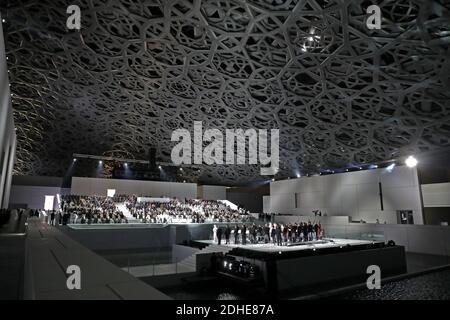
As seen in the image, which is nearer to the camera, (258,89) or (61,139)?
(258,89)

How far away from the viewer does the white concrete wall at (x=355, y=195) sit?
22359mm

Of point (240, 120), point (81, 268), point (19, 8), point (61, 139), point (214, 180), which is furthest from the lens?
point (214, 180)

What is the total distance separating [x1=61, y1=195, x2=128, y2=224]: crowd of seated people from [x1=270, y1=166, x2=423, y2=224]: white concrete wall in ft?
60.3

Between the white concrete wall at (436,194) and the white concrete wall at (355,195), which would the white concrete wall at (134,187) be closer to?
the white concrete wall at (355,195)

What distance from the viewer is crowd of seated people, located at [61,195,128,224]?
20562mm

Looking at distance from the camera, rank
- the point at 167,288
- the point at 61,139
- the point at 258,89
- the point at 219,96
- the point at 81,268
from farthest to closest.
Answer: the point at 61,139 < the point at 219,96 < the point at 258,89 < the point at 167,288 < the point at 81,268

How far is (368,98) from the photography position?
17844 mm

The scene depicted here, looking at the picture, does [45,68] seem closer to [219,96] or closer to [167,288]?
[219,96]

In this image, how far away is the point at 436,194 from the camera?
20750 mm

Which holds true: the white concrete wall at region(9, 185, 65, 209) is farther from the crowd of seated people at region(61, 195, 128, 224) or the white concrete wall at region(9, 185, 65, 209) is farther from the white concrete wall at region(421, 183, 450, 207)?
the white concrete wall at region(421, 183, 450, 207)

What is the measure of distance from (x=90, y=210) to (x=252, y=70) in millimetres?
16071

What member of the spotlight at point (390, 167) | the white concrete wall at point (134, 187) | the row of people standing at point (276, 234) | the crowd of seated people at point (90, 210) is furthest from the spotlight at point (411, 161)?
the white concrete wall at point (134, 187)

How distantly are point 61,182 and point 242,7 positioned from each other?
32.9 m

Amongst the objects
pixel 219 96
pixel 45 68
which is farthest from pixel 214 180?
pixel 45 68
